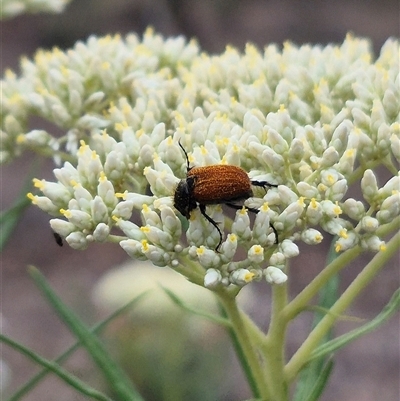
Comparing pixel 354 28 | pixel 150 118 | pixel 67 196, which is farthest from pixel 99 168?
pixel 354 28

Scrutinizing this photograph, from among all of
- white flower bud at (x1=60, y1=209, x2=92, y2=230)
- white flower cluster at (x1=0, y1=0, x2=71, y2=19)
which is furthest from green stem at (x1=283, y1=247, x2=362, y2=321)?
white flower cluster at (x1=0, y1=0, x2=71, y2=19)

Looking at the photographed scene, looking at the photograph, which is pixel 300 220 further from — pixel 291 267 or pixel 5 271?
pixel 5 271

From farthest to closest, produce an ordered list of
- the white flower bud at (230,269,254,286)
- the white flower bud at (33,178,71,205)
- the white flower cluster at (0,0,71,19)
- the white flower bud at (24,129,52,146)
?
the white flower cluster at (0,0,71,19) < the white flower bud at (24,129,52,146) < the white flower bud at (33,178,71,205) < the white flower bud at (230,269,254,286)

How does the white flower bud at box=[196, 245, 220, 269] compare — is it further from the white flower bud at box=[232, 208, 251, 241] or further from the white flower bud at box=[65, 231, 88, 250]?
the white flower bud at box=[65, 231, 88, 250]

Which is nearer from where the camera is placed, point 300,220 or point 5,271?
point 300,220

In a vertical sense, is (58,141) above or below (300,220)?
above

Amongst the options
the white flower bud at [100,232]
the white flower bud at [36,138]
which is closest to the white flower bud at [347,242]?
the white flower bud at [100,232]

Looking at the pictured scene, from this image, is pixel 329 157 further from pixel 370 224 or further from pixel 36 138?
pixel 36 138
